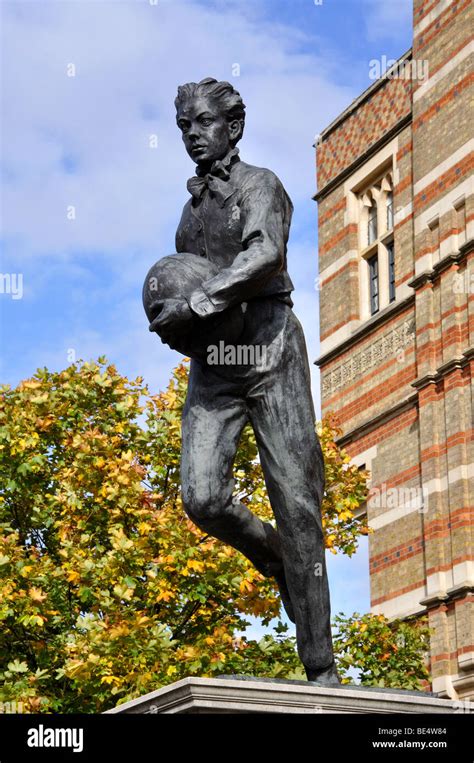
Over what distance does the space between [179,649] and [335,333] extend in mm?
13870

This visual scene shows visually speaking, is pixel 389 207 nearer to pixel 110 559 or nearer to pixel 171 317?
pixel 110 559

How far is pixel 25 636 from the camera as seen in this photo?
16.2 meters

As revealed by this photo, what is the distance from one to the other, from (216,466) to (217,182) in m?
1.38

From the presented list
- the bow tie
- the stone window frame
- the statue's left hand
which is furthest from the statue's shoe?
the stone window frame

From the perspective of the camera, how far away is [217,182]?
6672 mm

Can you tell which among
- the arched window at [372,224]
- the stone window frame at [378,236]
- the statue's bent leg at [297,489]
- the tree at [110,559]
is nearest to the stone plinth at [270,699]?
the statue's bent leg at [297,489]

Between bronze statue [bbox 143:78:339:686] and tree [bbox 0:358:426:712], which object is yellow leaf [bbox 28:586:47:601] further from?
bronze statue [bbox 143:78:339:686]

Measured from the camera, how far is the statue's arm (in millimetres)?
6137

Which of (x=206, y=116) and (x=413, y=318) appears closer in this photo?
(x=206, y=116)

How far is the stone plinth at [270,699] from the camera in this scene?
5504 millimetres

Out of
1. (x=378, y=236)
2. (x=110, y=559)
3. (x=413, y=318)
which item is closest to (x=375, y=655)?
(x=110, y=559)

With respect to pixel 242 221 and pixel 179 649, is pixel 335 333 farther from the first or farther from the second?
pixel 242 221
